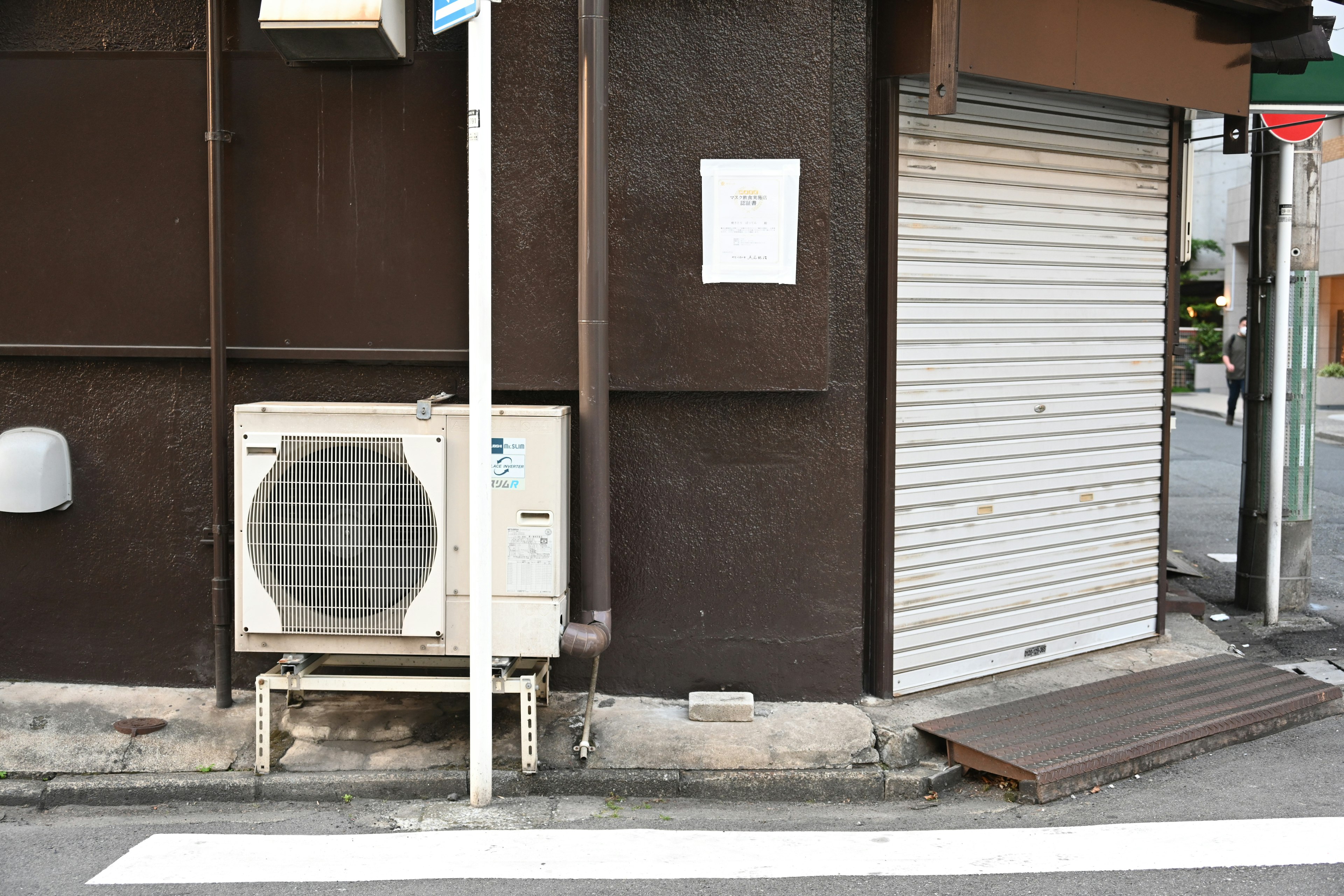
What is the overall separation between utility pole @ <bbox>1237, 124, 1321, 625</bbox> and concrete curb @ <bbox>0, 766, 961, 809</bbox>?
4.13 m

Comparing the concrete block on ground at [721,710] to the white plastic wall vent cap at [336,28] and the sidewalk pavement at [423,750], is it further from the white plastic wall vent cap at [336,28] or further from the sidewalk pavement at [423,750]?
the white plastic wall vent cap at [336,28]

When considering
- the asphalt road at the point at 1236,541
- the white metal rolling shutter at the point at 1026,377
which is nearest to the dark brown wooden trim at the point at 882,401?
the white metal rolling shutter at the point at 1026,377

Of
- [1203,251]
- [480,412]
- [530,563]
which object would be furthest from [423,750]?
[1203,251]

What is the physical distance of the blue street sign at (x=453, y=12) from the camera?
4.43m

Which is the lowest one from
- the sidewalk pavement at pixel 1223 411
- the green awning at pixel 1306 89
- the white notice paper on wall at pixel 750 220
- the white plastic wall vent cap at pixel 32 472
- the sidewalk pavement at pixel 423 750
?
the sidewalk pavement at pixel 423 750

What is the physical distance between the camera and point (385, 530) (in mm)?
4973

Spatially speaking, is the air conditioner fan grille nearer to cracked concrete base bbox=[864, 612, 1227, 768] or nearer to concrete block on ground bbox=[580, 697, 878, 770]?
concrete block on ground bbox=[580, 697, 878, 770]

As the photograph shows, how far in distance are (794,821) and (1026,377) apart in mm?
2950

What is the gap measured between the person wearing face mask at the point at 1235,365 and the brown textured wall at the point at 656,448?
15099mm

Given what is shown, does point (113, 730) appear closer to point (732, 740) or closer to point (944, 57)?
point (732, 740)

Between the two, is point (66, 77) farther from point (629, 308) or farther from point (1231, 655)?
point (1231, 655)

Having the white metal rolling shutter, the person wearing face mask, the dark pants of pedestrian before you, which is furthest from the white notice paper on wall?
the dark pants of pedestrian

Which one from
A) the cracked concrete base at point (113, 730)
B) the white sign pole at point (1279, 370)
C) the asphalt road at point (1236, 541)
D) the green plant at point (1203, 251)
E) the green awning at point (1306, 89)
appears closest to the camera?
the cracked concrete base at point (113, 730)

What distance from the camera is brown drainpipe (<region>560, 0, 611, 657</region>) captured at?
17.0 ft
